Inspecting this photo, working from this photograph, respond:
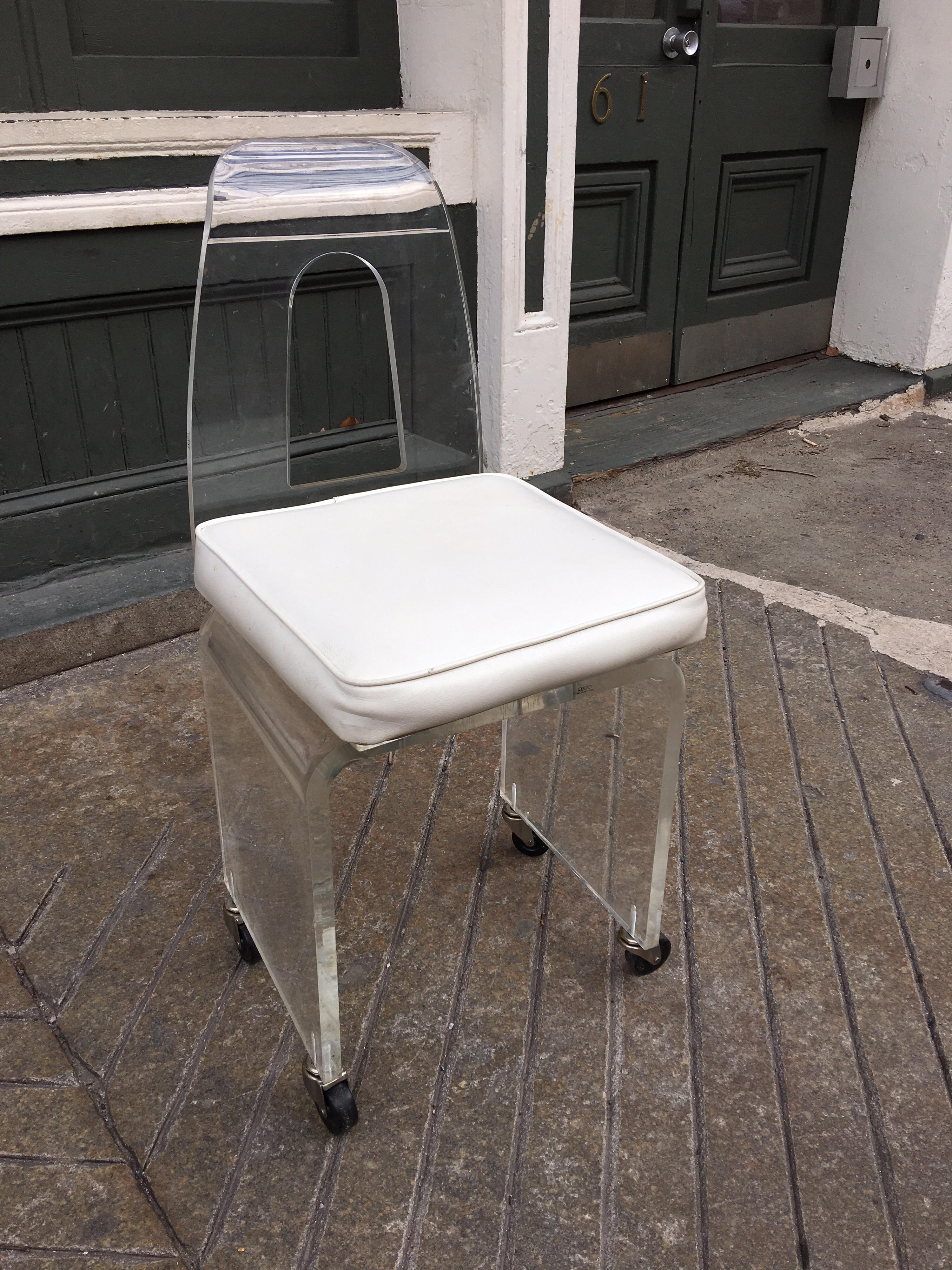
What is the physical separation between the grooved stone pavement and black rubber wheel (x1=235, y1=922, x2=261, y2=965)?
20mm

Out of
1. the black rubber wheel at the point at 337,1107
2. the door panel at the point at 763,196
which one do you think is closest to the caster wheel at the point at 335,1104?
the black rubber wheel at the point at 337,1107

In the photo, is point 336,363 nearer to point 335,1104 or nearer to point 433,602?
point 433,602

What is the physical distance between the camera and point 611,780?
4.63ft

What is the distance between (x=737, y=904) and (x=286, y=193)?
1.21m

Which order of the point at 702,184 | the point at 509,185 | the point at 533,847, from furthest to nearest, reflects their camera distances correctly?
the point at 702,184, the point at 509,185, the point at 533,847

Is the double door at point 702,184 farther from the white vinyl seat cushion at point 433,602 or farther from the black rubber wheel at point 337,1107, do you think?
the black rubber wheel at point 337,1107

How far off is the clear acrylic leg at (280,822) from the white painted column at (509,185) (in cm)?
155

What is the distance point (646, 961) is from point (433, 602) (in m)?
0.65

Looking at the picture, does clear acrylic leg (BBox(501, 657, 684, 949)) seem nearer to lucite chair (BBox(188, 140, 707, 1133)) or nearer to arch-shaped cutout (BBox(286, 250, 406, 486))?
lucite chair (BBox(188, 140, 707, 1133))

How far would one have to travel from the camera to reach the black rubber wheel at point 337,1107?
1.18 meters

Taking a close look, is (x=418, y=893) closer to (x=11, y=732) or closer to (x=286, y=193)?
(x=11, y=732)

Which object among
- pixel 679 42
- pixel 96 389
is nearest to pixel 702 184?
pixel 679 42

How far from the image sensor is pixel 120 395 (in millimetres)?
2201

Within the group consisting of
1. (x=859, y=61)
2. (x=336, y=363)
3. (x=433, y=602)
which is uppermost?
(x=859, y=61)
